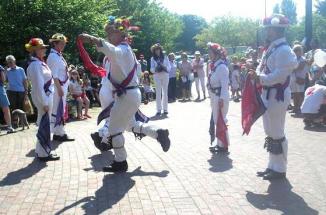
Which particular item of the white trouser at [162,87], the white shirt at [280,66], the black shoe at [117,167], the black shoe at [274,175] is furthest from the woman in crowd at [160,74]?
the white shirt at [280,66]

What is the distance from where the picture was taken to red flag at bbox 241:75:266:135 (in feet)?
21.8

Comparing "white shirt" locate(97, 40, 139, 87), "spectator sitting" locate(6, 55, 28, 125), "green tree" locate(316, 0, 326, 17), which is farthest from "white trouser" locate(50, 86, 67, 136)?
"green tree" locate(316, 0, 326, 17)

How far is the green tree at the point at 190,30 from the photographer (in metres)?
98.1

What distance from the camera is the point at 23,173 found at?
24.5 ft

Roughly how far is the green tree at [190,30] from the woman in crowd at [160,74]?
268 feet

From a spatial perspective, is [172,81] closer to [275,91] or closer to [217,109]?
[217,109]

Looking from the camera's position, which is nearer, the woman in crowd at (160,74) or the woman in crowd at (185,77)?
the woman in crowd at (160,74)

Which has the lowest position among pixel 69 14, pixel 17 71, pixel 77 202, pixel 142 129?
pixel 77 202

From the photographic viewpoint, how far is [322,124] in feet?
37.7

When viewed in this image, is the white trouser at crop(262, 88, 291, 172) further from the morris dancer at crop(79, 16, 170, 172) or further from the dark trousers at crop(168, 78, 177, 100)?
the dark trousers at crop(168, 78, 177, 100)

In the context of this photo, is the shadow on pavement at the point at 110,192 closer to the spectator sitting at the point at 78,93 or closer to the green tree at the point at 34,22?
the spectator sitting at the point at 78,93

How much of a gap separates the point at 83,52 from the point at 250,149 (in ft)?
12.4

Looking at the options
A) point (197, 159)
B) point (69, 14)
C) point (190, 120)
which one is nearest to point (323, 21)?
point (69, 14)

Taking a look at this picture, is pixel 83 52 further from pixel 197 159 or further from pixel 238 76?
pixel 238 76
